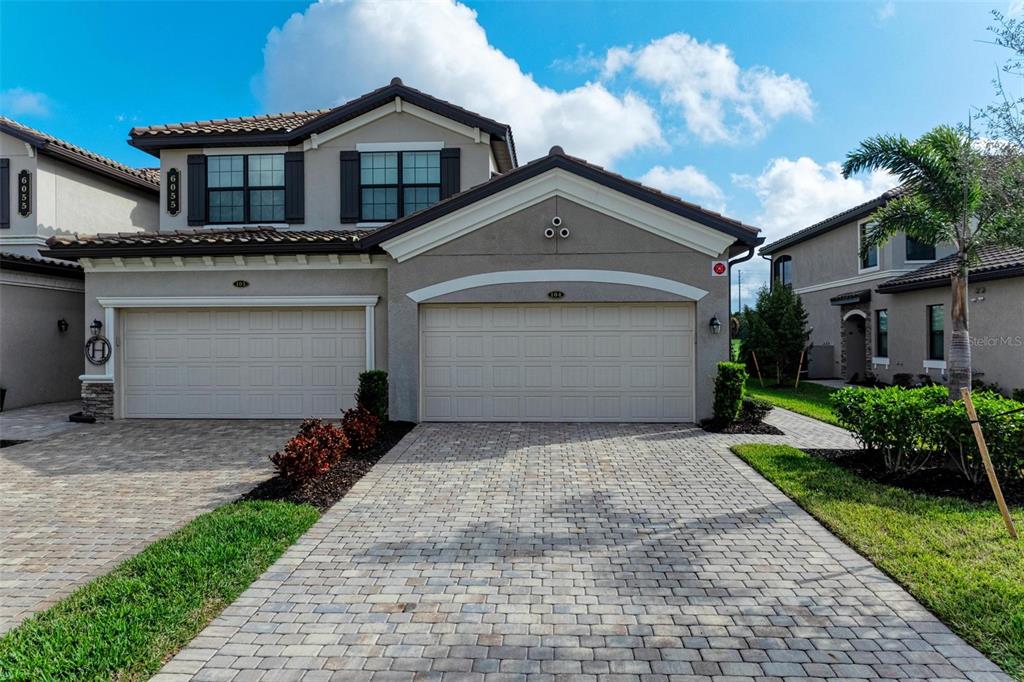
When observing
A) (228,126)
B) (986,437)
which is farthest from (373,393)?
(986,437)

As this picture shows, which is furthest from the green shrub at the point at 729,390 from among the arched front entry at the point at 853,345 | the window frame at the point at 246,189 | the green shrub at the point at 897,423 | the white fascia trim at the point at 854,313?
the arched front entry at the point at 853,345

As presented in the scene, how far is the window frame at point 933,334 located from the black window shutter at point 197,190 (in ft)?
69.7

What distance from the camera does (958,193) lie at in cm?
815

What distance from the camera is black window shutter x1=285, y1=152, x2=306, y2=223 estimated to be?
44.9 feet

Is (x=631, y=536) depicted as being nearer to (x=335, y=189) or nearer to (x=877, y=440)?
(x=877, y=440)

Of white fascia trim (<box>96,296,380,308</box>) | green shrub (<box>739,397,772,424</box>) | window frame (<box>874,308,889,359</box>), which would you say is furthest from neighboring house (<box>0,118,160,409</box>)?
window frame (<box>874,308,889,359</box>)

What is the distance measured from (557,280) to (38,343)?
44.6ft

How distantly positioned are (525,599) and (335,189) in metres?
12.1

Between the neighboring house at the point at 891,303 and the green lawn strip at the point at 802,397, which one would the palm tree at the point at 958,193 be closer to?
the green lawn strip at the point at 802,397

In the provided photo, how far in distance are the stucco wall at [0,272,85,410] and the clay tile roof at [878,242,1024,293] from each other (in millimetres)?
22072

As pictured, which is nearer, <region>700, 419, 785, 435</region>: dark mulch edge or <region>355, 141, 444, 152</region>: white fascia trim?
<region>700, 419, 785, 435</region>: dark mulch edge

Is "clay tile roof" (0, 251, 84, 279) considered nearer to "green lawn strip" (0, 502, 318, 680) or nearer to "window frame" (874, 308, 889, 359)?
"green lawn strip" (0, 502, 318, 680)

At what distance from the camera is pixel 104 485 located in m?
7.18

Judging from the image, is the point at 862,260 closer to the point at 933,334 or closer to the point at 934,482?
the point at 933,334
